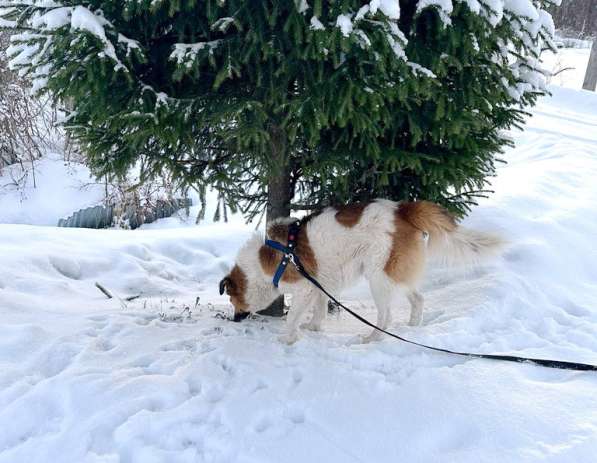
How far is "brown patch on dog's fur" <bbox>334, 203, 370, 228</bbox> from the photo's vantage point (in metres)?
3.97

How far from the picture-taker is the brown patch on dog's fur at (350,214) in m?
3.97

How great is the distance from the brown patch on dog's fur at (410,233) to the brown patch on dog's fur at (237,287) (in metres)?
1.47

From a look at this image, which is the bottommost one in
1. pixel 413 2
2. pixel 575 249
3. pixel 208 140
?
pixel 575 249

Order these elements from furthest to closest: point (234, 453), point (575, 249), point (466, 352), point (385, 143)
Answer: point (575, 249)
point (385, 143)
point (466, 352)
point (234, 453)

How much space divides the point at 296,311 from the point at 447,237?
1518mm

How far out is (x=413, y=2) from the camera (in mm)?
3238

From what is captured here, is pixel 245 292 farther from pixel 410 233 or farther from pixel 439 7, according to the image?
pixel 439 7

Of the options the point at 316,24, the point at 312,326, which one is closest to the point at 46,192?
the point at 312,326

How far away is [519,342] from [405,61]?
2.52 metres

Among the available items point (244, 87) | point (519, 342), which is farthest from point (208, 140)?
point (519, 342)

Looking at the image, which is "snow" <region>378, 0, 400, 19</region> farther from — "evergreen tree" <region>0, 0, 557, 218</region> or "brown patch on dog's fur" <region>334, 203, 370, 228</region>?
"brown patch on dog's fur" <region>334, 203, 370, 228</region>

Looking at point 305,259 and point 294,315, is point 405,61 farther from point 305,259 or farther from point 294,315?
point 294,315

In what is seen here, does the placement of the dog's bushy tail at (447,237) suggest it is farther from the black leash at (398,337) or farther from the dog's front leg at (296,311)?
the dog's front leg at (296,311)

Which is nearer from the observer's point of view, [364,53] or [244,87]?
[364,53]
